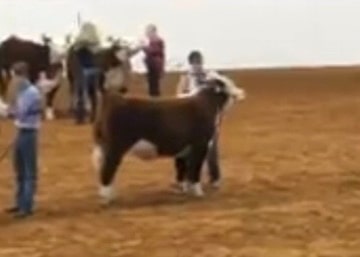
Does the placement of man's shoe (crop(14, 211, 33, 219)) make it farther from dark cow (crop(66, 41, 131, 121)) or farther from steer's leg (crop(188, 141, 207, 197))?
dark cow (crop(66, 41, 131, 121))

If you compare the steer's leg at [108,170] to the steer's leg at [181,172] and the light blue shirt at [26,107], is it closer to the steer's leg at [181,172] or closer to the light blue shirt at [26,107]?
the steer's leg at [181,172]

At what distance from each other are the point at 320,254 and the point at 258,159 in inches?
254

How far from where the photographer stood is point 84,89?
858 inches

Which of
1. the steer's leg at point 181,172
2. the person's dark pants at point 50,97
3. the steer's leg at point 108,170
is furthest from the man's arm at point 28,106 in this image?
the person's dark pants at point 50,97

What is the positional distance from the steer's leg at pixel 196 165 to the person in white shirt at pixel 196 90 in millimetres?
204

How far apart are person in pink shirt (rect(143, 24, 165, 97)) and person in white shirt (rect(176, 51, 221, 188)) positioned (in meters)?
9.43

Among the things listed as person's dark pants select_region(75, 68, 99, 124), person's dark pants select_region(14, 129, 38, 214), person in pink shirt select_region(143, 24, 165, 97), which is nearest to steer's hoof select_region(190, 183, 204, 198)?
person's dark pants select_region(14, 129, 38, 214)

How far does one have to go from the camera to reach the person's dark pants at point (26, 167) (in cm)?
1277

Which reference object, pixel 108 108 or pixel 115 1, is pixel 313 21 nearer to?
pixel 115 1

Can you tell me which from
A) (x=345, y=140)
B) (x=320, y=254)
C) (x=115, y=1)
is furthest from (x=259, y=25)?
(x=320, y=254)

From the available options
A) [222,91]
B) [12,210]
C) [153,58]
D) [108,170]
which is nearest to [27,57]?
[153,58]

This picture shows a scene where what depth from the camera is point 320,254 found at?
35.0 ft

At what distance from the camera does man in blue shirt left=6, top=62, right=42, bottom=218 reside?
1270 cm

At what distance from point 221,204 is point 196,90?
133cm
